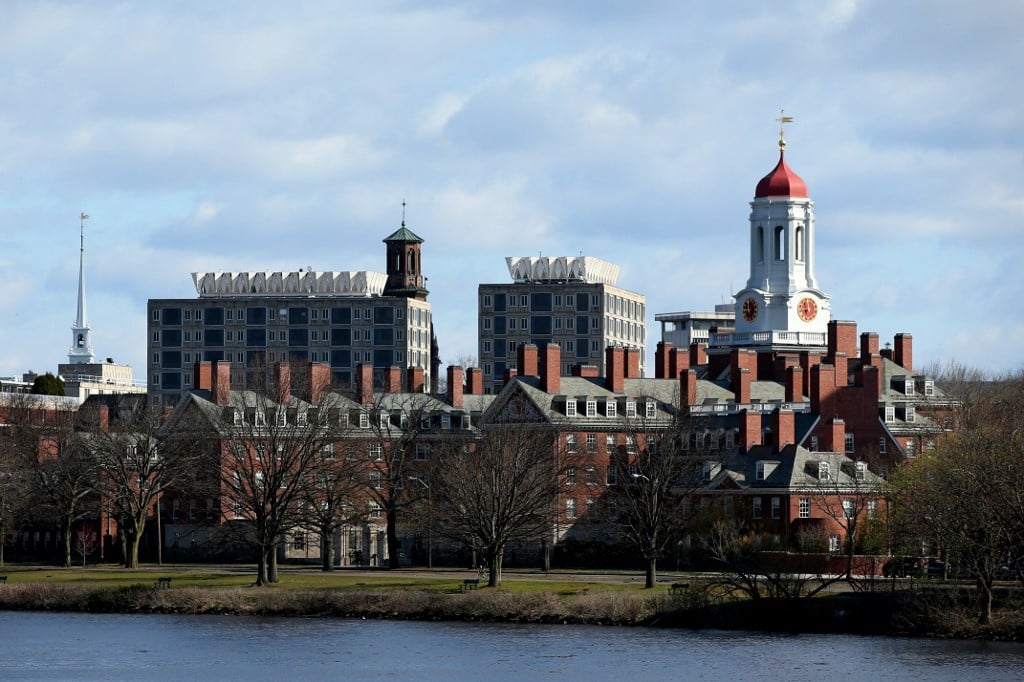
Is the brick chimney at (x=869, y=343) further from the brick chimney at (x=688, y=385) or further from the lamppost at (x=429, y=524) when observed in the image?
the lamppost at (x=429, y=524)

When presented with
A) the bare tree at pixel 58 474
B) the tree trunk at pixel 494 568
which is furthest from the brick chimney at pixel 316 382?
the tree trunk at pixel 494 568

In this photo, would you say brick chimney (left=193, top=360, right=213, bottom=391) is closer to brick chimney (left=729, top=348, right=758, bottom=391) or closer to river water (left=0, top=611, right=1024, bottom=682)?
brick chimney (left=729, top=348, right=758, bottom=391)

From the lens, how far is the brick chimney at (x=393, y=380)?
151750 mm

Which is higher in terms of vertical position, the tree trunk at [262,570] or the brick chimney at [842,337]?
the brick chimney at [842,337]

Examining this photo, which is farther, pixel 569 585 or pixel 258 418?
pixel 258 418

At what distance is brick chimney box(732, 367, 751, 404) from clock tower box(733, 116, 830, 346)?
18.5 meters

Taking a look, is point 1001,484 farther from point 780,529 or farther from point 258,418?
point 258,418

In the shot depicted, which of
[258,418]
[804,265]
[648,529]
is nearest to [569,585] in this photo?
[648,529]

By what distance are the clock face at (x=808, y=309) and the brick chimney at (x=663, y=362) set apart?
439 inches

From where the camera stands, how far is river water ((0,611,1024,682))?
8425cm

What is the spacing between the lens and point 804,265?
551ft

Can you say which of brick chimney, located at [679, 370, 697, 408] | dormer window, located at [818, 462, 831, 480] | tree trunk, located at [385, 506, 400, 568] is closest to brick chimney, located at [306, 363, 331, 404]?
tree trunk, located at [385, 506, 400, 568]

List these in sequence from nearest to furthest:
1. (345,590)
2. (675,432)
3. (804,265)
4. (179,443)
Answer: (345,590) → (675,432) → (179,443) → (804,265)

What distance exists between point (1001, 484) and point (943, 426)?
42.1 m
